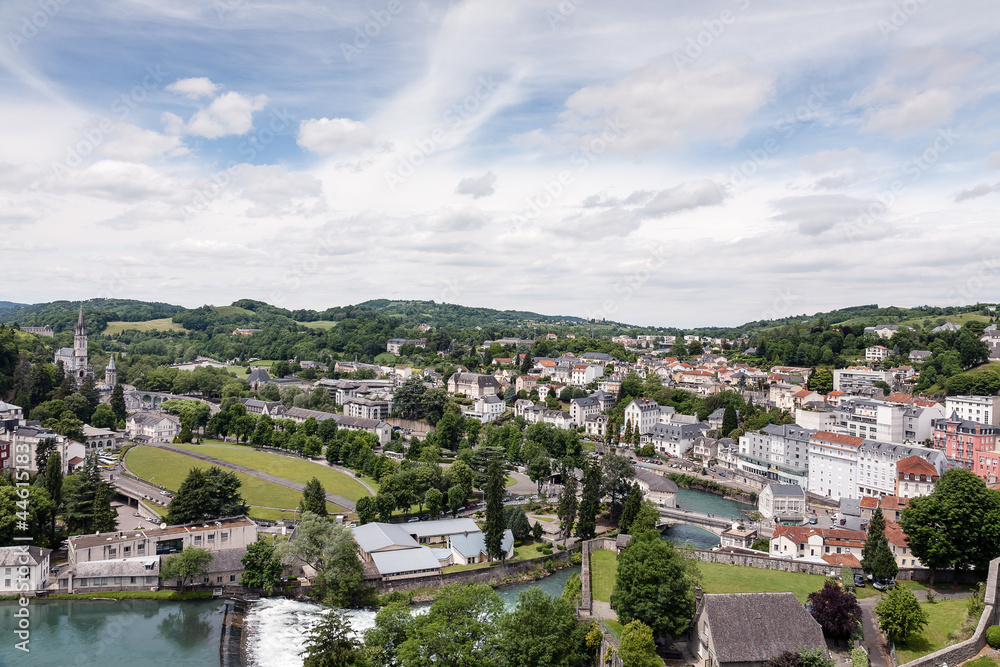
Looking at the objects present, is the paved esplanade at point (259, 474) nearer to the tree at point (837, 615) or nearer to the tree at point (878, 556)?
the tree at point (837, 615)

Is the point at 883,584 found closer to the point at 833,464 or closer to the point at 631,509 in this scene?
the point at 631,509

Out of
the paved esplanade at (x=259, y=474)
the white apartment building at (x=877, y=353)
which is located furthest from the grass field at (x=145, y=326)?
the white apartment building at (x=877, y=353)

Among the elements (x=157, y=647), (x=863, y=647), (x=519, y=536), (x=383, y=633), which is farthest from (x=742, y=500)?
(x=157, y=647)

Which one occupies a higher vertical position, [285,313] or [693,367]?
[285,313]

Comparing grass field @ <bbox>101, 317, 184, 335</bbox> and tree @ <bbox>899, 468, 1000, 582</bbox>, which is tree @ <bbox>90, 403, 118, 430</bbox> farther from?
grass field @ <bbox>101, 317, 184, 335</bbox>

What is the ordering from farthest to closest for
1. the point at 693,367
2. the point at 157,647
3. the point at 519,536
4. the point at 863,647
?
the point at 693,367, the point at 519,536, the point at 157,647, the point at 863,647

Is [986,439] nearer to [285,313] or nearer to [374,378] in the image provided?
[374,378]

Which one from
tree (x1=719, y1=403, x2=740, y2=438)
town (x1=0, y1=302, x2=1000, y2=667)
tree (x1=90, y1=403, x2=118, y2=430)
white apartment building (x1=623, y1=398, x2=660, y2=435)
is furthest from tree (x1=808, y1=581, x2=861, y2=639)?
tree (x1=90, y1=403, x2=118, y2=430)
